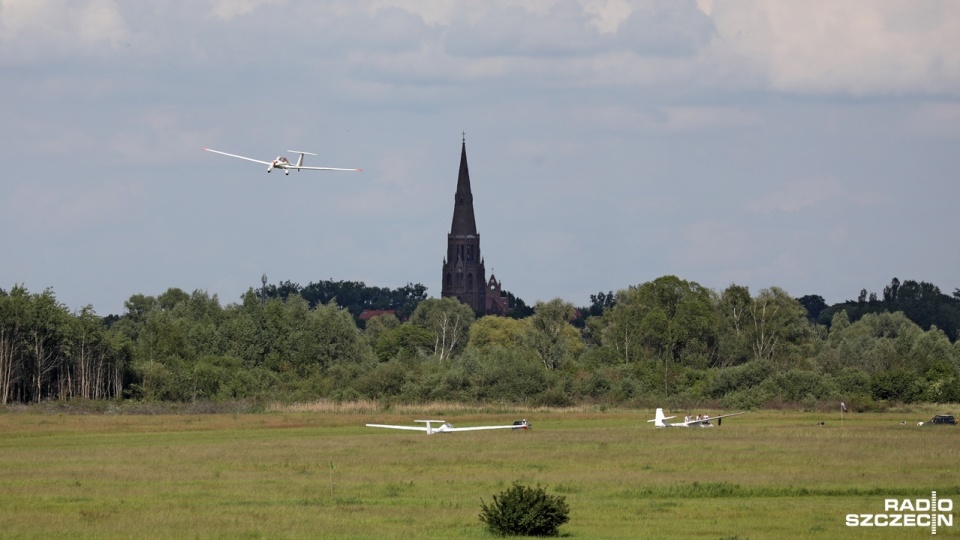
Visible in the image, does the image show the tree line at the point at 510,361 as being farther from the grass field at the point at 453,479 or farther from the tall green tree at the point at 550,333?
the grass field at the point at 453,479

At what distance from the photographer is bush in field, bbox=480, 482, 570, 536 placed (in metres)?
34.7

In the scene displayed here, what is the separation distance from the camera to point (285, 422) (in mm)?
84625

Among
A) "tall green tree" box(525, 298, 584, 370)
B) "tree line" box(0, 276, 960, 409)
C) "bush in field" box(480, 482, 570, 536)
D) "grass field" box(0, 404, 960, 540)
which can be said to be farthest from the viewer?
"tall green tree" box(525, 298, 584, 370)

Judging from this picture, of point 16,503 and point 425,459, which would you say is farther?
point 425,459

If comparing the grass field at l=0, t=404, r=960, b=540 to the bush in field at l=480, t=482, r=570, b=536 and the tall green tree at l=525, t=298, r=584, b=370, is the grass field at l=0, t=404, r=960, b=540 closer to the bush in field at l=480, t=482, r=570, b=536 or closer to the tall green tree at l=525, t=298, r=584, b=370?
the bush in field at l=480, t=482, r=570, b=536

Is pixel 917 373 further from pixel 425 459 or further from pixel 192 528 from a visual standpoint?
pixel 192 528

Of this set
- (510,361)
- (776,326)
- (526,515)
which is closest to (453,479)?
(526,515)

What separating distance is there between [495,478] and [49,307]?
75.0 metres

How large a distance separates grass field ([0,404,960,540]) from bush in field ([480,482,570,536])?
2.04ft

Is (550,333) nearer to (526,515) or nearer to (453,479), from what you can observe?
(453,479)

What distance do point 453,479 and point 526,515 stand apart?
12957 millimetres

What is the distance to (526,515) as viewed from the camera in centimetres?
3494

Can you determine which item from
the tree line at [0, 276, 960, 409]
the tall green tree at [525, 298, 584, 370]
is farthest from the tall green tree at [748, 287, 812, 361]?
the tall green tree at [525, 298, 584, 370]

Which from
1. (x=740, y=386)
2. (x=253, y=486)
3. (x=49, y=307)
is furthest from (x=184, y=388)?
(x=253, y=486)
